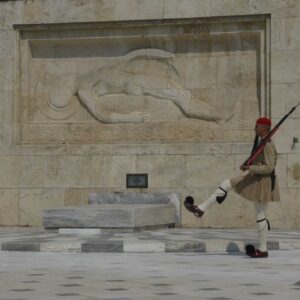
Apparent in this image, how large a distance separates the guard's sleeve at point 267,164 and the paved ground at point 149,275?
1.07 m

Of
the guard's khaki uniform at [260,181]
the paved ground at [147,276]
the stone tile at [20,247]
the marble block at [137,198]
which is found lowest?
the paved ground at [147,276]

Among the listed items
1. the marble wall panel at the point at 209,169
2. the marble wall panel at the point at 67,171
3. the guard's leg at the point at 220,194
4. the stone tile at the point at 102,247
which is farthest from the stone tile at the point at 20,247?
the marble wall panel at the point at 209,169

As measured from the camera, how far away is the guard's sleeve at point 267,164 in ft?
33.1

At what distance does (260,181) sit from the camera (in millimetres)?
10109

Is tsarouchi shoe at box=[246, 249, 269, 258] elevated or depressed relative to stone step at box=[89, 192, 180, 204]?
depressed

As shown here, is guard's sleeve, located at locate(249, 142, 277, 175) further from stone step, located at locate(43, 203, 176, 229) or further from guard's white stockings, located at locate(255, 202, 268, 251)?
stone step, located at locate(43, 203, 176, 229)

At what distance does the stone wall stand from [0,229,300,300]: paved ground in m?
4.54

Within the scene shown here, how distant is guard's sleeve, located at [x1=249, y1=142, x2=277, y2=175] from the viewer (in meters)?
10.1

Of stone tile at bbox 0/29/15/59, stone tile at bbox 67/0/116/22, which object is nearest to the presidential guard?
stone tile at bbox 67/0/116/22

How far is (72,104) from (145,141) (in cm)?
180

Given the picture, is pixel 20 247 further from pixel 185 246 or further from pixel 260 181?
pixel 260 181

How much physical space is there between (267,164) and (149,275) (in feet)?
8.92

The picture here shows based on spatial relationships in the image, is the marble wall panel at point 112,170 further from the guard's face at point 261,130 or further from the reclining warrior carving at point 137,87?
the guard's face at point 261,130

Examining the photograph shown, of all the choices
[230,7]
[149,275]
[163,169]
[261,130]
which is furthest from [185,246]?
[230,7]
